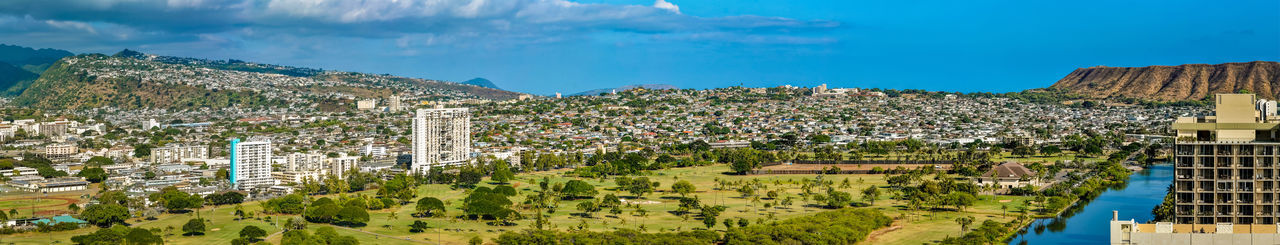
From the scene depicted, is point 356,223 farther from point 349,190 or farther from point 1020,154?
point 1020,154

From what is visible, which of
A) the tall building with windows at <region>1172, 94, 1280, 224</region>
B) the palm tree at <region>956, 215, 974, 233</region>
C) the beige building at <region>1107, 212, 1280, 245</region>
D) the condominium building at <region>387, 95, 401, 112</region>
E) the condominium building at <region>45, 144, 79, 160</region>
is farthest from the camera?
the condominium building at <region>387, 95, 401, 112</region>

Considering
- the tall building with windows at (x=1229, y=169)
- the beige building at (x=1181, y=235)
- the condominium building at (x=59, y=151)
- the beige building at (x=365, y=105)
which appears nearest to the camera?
the beige building at (x=1181, y=235)

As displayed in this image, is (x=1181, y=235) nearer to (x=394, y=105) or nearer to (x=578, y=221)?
(x=578, y=221)

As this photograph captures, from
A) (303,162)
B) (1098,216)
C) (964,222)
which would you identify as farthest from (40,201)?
(1098,216)


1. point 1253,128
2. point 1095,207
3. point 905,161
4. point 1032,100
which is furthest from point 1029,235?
point 1032,100

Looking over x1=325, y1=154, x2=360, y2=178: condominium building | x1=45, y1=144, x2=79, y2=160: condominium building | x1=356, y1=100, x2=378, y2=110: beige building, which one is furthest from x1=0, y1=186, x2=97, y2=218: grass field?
x1=356, y1=100, x2=378, y2=110: beige building

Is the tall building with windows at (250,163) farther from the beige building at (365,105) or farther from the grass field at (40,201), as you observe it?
the beige building at (365,105)

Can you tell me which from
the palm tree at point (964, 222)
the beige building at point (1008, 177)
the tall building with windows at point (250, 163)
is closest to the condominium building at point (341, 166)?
the tall building with windows at point (250, 163)

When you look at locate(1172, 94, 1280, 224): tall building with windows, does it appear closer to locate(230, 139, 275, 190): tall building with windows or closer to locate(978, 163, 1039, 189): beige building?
locate(978, 163, 1039, 189): beige building
